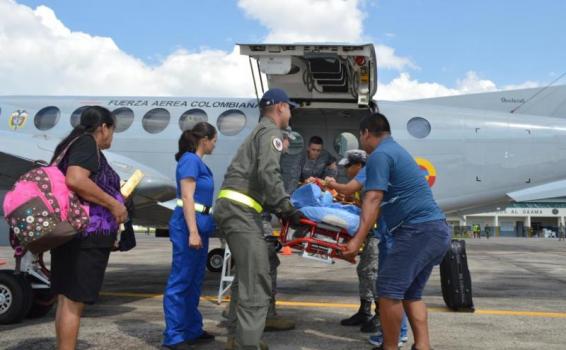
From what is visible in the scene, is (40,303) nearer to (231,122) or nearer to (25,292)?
(25,292)

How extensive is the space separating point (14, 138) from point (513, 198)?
8331 millimetres

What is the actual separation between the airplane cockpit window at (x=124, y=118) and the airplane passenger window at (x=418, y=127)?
5.06 metres

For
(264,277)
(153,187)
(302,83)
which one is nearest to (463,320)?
(264,277)

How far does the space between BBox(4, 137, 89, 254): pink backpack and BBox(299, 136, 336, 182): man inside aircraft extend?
12.2 ft

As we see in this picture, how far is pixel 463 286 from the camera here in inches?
248

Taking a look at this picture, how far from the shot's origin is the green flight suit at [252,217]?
11.8ft

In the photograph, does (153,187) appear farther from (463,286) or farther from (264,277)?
(463,286)

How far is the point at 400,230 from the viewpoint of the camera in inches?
155


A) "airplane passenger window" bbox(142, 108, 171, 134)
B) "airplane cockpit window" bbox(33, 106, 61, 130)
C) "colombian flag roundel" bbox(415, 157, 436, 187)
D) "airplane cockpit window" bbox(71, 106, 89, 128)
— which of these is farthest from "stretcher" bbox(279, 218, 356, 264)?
"airplane cockpit window" bbox(33, 106, 61, 130)

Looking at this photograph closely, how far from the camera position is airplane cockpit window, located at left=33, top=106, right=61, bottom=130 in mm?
9492

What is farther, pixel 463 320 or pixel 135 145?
pixel 135 145

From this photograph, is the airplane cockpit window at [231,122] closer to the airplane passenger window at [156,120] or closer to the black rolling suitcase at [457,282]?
the airplane passenger window at [156,120]

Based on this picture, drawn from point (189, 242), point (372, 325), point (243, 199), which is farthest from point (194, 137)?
point (372, 325)

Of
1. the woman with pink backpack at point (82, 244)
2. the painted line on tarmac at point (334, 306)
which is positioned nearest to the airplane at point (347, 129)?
the painted line on tarmac at point (334, 306)
